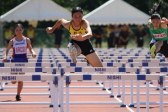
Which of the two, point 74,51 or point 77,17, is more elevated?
point 77,17

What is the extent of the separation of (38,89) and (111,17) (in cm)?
1531

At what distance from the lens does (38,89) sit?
1266 cm

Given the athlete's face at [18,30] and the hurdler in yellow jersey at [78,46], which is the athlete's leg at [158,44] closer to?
the hurdler in yellow jersey at [78,46]

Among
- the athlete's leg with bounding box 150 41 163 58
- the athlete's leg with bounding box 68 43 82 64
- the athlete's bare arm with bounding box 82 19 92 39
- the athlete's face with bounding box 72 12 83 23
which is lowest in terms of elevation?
the athlete's leg with bounding box 68 43 82 64

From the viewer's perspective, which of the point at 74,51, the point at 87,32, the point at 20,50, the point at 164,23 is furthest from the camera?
the point at 164,23

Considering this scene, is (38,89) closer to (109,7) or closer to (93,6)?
(109,7)

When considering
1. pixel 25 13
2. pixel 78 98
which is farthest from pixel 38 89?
pixel 25 13

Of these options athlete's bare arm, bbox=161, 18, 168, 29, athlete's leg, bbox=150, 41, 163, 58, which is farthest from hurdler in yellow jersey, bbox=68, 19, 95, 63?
athlete's bare arm, bbox=161, 18, 168, 29

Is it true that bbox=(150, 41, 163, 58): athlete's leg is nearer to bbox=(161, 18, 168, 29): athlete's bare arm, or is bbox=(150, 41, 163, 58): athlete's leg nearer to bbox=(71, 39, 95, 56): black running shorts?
bbox=(161, 18, 168, 29): athlete's bare arm

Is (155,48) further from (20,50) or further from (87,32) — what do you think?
(20,50)

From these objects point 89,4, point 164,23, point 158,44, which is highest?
point 89,4

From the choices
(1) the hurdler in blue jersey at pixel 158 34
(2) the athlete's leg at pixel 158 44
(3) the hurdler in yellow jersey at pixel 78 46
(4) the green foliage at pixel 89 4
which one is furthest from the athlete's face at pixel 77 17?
(4) the green foliage at pixel 89 4

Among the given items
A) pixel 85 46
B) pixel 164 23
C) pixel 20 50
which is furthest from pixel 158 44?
pixel 20 50

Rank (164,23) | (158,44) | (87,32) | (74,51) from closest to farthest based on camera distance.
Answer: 1. (87,32)
2. (74,51)
3. (164,23)
4. (158,44)
